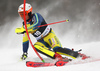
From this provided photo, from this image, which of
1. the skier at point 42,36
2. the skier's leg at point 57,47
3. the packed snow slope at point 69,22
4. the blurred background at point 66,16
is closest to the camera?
the skier's leg at point 57,47

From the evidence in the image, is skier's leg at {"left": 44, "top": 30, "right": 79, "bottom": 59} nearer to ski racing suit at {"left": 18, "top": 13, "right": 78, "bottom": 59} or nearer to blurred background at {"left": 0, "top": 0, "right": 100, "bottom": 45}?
ski racing suit at {"left": 18, "top": 13, "right": 78, "bottom": 59}

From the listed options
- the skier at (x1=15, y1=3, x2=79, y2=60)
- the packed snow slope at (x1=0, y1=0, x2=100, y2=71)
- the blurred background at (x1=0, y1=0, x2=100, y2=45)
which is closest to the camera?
the skier at (x1=15, y1=3, x2=79, y2=60)

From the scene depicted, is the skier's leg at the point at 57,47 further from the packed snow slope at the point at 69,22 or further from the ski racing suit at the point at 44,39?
the packed snow slope at the point at 69,22

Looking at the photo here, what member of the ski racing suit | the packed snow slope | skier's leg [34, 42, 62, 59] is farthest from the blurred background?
skier's leg [34, 42, 62, 59]

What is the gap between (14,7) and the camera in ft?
39.4

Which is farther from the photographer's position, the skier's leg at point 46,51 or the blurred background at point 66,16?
the blurred background at point 66,16

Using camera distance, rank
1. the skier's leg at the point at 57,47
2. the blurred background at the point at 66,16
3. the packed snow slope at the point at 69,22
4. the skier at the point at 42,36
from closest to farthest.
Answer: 1. the skier's leg at the point at 57,47
2. the skier at the point at 42,36
3. the packed snow slope at the point at 69,22
4. the blurred background at the point at 66,16

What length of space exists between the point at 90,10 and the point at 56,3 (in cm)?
235

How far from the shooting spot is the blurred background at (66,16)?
9.86 metres

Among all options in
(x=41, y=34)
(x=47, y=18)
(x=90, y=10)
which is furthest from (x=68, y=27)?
(x=41, y=34)

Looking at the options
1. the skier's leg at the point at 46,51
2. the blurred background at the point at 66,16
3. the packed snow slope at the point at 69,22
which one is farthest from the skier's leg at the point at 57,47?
the blurred background at the point at 66,16

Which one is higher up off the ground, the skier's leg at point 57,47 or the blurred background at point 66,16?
the blurred background at point 66,16

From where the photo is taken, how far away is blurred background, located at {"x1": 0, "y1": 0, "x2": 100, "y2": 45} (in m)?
9.86

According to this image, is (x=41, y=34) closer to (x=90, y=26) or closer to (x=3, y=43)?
(x=3, y=43)
